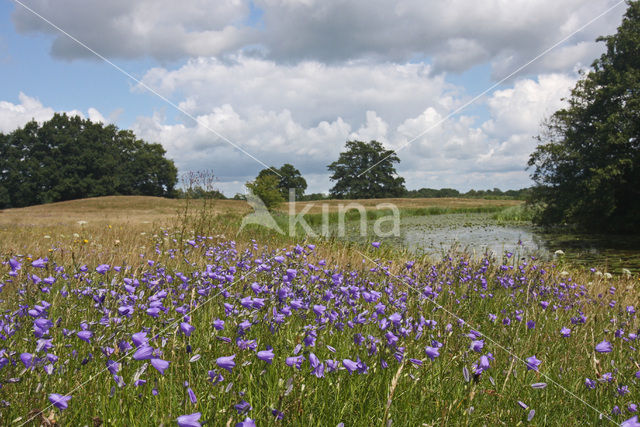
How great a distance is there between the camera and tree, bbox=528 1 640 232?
17.8m

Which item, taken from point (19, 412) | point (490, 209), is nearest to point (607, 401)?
point (19, 412)

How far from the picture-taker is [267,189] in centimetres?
2178

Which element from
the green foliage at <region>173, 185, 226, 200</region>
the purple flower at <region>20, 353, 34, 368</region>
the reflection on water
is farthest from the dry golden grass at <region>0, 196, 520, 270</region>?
the reflection on water

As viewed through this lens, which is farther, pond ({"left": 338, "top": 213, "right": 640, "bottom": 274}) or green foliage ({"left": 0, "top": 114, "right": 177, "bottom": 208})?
green foliage ({"left": 0, "top": 114, "right": 177, "bottom": 208})

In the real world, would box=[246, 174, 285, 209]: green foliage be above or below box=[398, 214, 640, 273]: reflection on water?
above

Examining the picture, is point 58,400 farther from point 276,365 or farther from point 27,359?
point 276,365

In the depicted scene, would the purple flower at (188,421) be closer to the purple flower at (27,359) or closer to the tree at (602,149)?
the purple flower at (27,359)

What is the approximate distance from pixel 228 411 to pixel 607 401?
7.73 ft

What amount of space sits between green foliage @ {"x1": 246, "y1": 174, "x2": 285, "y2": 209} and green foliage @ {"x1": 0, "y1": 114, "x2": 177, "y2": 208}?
42.1 metres

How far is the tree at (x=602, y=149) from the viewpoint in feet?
58.4

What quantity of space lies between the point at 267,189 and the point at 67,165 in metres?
46.2

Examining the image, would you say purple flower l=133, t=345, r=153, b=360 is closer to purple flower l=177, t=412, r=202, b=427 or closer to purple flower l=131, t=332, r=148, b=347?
purple flower l=131, t=332, r=148, b=347

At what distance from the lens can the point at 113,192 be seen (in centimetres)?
5622

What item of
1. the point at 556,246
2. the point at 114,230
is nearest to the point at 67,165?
the point at 114,230
